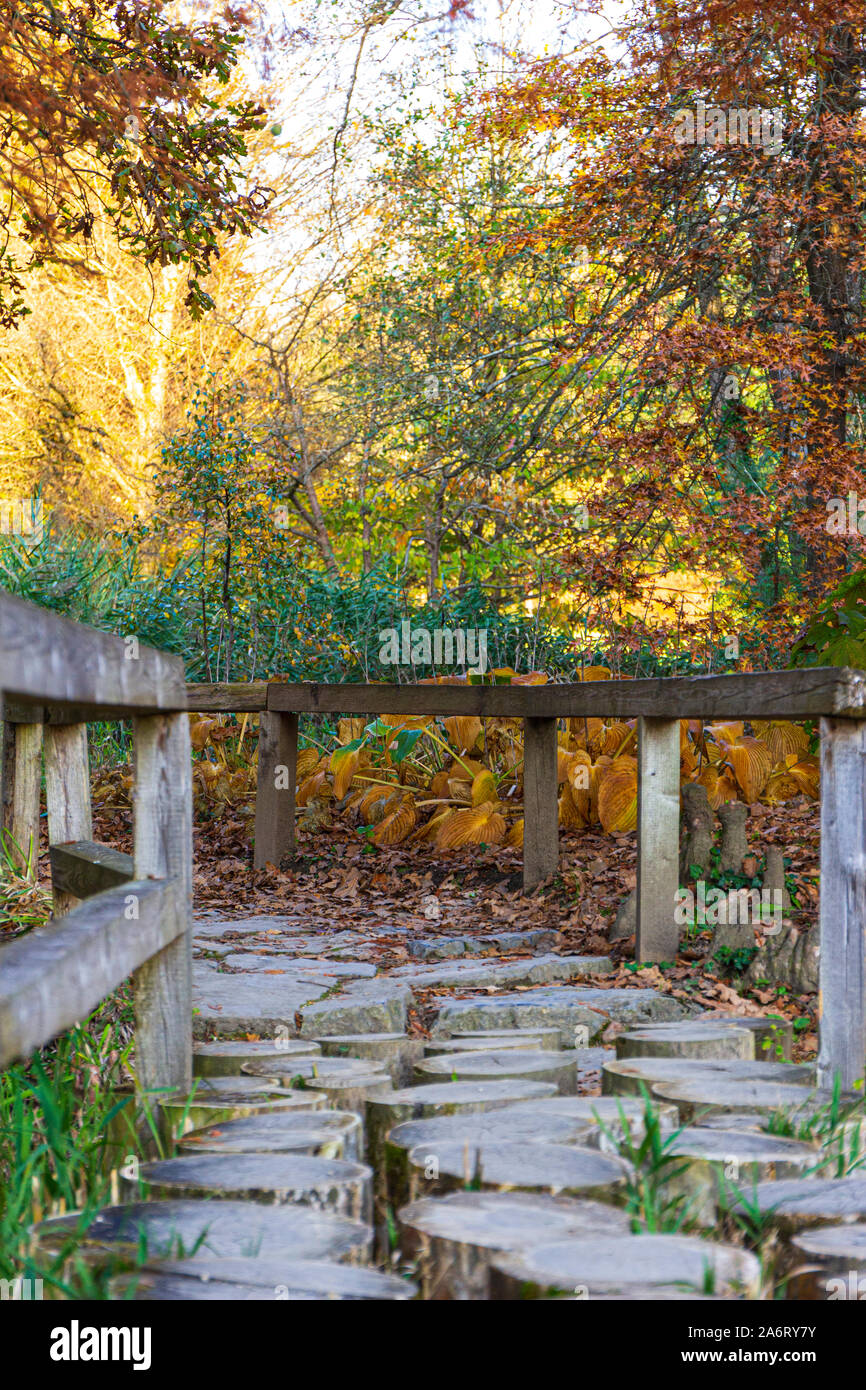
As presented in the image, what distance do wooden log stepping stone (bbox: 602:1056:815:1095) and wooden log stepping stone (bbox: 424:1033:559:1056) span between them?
0.29 m

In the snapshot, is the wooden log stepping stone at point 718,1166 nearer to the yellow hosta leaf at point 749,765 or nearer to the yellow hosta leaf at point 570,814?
the yellow hosta leaf at point 749,765

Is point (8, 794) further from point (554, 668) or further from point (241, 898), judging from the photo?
point (554, 668)

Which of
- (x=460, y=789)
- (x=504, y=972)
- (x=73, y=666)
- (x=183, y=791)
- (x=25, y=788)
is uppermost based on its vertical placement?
(x=73, y=666)

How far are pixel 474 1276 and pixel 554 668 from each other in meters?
8.57

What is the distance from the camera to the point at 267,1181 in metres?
2.08

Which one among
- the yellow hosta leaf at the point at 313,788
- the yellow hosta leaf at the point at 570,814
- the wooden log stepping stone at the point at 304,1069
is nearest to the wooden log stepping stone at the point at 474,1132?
the wooden log stepping stone at the point at 304,1069

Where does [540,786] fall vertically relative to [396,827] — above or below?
above

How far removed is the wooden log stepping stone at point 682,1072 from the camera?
2.77 meters

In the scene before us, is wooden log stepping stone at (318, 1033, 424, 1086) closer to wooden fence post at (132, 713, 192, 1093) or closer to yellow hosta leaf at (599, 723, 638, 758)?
wooden fence post at (132, 713, 192, 1093)

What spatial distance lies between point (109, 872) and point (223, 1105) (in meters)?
0.76

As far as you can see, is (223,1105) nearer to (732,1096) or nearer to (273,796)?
(732,1096)

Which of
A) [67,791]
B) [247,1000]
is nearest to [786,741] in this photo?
[247,1000]

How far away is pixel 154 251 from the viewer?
6820mm

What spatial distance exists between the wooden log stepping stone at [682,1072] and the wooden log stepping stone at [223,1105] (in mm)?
617
